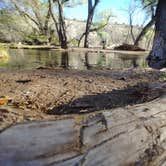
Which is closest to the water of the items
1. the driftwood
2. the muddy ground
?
the muddy ground

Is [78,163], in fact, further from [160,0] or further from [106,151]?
[160,0]

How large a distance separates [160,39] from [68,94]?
11.0 feet

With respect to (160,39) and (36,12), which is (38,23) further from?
(160,39)

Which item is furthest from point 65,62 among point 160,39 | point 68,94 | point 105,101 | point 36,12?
point 36,12

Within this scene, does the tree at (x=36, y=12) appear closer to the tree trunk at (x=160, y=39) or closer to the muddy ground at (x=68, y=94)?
the tree trunk at (x=160, y=39)

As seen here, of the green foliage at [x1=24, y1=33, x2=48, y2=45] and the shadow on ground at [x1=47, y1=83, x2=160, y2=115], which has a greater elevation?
the shadow on ground at [x1=47, y1=83, x2=160, y2=115]

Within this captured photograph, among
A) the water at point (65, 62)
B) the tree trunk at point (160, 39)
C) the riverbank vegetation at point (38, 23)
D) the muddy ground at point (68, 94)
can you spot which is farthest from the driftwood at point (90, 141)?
the riverbank vegetation at point (38, 23)

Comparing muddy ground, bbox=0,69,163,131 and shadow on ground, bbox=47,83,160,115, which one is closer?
muddy ground, bbox=0,69,163,131

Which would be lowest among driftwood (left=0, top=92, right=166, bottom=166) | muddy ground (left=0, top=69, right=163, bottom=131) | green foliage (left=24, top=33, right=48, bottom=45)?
green foliage (left=24, top=33, right=48, bottom=45)

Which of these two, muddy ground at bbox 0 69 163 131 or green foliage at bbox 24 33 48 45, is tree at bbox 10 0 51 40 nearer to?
green foliage at bbox 24 33 48 45

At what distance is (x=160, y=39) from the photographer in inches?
250

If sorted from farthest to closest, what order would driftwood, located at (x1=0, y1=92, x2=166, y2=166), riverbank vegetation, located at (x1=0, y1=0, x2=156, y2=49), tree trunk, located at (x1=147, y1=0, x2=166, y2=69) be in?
riverbank vegetation, located at (x1=0, y1=0, x2=156, y2=49) < tree trunk, located at (x1=147, y1=0, x2=166, y2=69) < driftwood, located at (x1=0, y1=92, x2=166, y2=166)

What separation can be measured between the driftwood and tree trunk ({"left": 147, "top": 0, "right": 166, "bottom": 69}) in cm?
447

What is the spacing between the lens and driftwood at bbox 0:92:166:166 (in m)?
1.62
